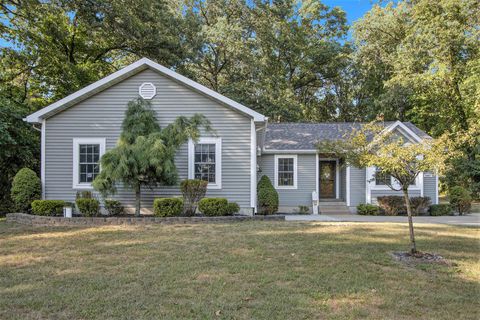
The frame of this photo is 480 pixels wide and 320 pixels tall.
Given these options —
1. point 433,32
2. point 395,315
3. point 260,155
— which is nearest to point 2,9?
point 260,155

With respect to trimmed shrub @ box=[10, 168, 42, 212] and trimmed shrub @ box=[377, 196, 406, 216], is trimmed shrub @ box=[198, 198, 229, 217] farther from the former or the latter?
trimmed shrub @ box=[377, 196, 406, 216]

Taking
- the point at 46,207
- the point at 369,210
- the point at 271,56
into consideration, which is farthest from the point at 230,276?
the point at 271,56

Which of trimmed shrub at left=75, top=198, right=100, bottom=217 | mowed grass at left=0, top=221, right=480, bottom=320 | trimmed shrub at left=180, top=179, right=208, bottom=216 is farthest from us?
trimmed shrub at left=180, top=179, right=208, bottom=216

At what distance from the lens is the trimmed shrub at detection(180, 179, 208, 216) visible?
1105cm

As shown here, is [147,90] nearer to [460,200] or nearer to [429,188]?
[429,188]

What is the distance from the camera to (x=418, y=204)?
13.8 m

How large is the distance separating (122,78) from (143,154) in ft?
11.9

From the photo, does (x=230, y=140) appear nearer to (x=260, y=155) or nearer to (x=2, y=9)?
(x=260, y=155)

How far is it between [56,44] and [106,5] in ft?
17.2

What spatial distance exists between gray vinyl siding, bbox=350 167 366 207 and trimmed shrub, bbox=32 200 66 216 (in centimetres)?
1170

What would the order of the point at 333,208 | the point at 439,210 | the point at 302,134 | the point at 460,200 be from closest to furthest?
the point at 439,210 < the point at 460,200 < the point at 333,208 < the point at 302,134

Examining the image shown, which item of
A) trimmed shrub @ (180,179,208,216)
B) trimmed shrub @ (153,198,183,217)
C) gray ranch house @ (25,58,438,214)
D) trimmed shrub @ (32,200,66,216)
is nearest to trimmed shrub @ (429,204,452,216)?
gray ranch house @ (25,58,438,214)

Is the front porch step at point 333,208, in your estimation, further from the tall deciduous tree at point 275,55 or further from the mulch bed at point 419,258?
the tall deciduous tree at point 275,55

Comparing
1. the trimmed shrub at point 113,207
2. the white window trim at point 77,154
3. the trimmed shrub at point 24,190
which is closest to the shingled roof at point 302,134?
the trimmed shrub at point 113,207
